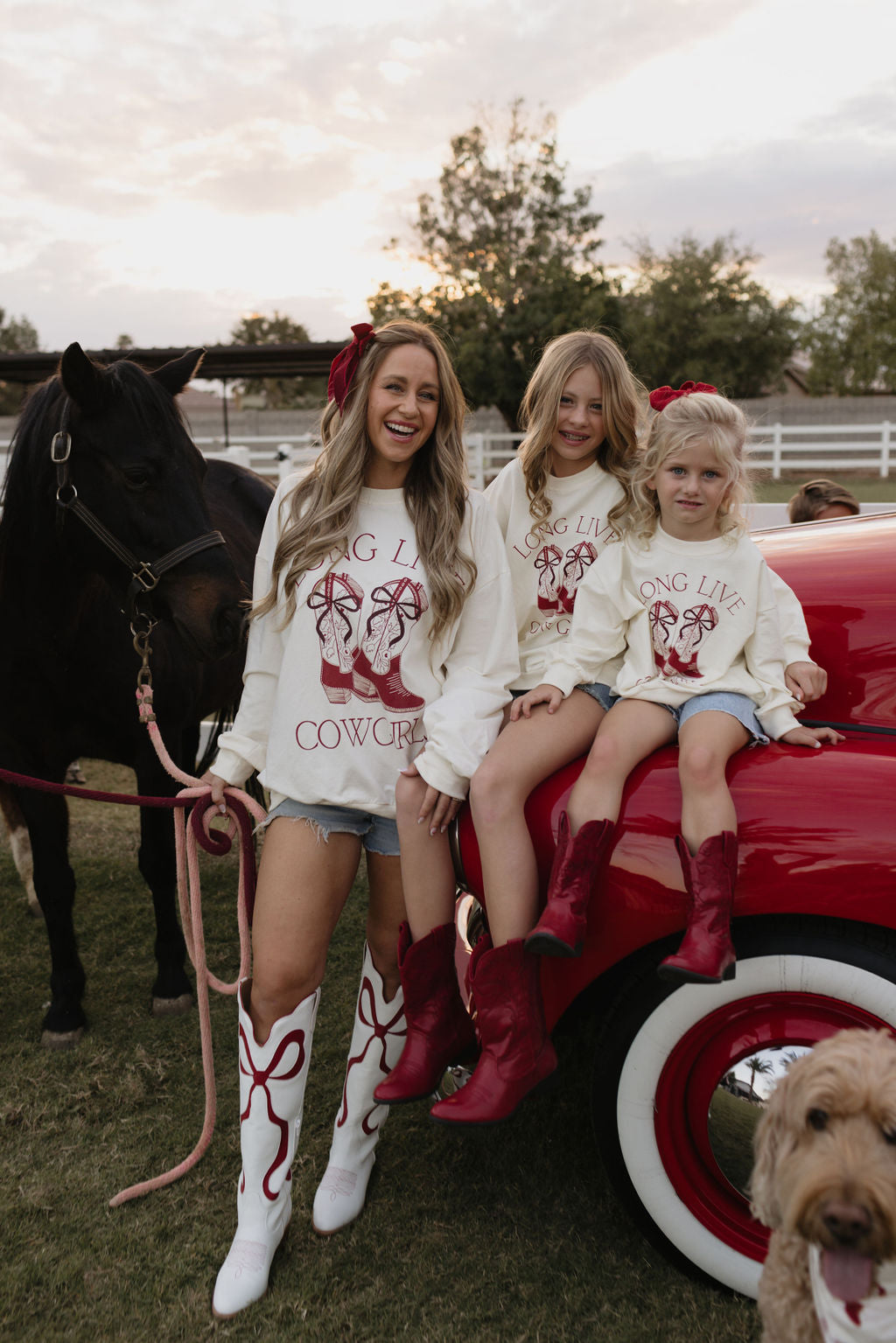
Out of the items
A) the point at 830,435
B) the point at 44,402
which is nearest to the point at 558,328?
the point at 830,435

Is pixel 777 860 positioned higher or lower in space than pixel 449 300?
lower

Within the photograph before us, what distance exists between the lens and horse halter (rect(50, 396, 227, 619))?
9.31 ft

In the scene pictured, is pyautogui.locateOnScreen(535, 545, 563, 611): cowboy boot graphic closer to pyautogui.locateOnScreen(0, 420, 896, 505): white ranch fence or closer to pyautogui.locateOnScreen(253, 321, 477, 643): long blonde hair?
pyautogui.locateOnScreen(253, 321, 477, 643): long blonde hair

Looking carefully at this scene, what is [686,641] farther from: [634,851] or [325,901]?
[325,901]

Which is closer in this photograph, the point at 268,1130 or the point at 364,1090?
the point at 268,1130

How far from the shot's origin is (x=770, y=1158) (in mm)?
1487

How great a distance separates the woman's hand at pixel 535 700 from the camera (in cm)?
223

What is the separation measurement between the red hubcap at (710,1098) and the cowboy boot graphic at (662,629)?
2.56 ft

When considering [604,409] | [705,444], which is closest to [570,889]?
A: [705,444]

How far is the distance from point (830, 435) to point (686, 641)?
30.4 meters

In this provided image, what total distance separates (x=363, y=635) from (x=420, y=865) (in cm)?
54

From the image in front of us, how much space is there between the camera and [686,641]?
2.26 metres

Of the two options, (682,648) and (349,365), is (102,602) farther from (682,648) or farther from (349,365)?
(682,648)

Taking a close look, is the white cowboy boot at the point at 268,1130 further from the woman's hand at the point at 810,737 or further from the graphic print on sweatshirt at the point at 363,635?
the woman's hand at the point at 810,737
